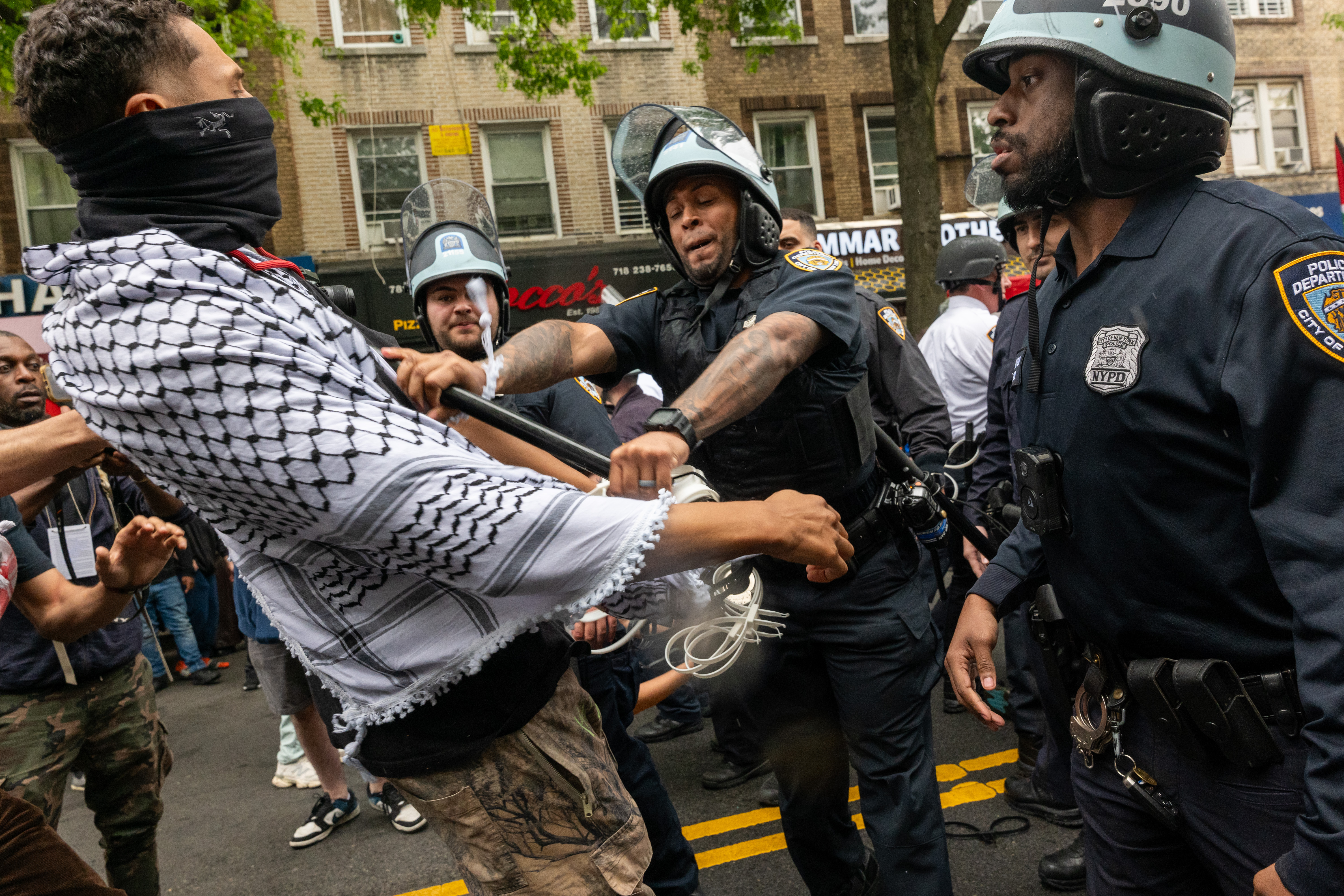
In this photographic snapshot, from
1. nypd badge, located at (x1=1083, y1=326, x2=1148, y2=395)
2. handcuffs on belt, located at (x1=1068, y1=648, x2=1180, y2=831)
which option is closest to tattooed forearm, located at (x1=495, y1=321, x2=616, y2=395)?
nypd badge, located at (x1=1083, y1=326, x2=1148, y2=395)

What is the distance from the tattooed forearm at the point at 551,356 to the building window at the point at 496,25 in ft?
44.9

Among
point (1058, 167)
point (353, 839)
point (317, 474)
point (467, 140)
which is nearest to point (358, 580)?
point (317, 474)

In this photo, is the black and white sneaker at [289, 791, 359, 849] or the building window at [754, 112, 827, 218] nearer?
the black and white sneaker at [289, 791, 359, 849]

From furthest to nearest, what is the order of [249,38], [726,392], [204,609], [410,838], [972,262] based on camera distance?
[249,38] → [204,609] → [972,262] → [410,838] → [726,392]

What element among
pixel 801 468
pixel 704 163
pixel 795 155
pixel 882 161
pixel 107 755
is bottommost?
pixel 107 755

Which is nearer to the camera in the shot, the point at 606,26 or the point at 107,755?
the point at 107,755

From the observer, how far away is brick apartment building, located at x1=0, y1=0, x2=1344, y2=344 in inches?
598

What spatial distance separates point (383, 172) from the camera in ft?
51.9

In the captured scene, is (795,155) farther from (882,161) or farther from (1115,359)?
(1115,359)

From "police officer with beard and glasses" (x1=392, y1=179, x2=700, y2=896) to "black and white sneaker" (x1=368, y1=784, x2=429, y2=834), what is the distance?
1232mm

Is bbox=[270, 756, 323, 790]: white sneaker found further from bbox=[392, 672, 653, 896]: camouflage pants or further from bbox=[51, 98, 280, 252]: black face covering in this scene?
bbox=[51, 98, 280, 252]: black face covering

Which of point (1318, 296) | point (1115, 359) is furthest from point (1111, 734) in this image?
point (1318, 296)

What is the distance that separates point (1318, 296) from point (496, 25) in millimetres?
16618

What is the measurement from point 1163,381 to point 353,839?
13.3ft
